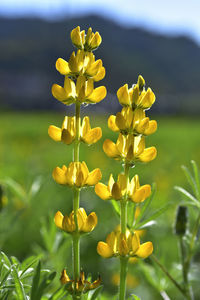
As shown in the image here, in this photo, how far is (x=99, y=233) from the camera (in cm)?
264

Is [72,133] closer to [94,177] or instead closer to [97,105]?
[94,177]

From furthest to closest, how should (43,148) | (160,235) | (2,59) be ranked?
(2,59) < (43,148) < (160,235)

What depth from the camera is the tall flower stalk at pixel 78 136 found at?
0.52 m

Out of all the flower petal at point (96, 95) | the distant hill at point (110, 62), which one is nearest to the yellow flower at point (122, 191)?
the flower petal at point (96, 95)

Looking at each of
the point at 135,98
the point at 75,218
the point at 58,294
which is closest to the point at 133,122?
the point at 135,98

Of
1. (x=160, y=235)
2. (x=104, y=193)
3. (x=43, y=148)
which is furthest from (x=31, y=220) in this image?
(x=43, y=148)

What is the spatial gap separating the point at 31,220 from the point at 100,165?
1.97 metres

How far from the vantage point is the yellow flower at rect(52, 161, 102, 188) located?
0.53 metres

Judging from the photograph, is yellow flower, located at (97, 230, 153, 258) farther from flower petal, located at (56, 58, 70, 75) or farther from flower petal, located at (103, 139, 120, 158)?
flower petal, located at (56, 58, 70, 75)

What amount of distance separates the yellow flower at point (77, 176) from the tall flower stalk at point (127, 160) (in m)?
0.01

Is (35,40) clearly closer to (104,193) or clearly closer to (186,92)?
(186,92)

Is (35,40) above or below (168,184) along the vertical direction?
above

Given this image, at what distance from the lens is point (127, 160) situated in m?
0.53

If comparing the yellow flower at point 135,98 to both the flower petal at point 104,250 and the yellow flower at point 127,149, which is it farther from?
the flower petal at point 104,250
